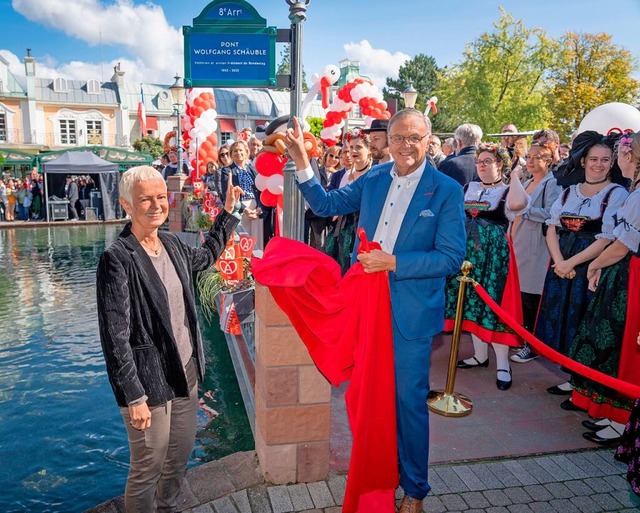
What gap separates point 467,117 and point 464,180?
87.0 feet

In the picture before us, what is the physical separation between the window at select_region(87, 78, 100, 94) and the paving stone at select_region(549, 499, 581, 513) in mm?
51846

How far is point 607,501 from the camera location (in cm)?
312

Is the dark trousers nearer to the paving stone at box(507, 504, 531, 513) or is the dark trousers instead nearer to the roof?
the paving stone at box(507, 504, 531, 513)

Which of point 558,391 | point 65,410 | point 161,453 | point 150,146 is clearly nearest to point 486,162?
point 558,391

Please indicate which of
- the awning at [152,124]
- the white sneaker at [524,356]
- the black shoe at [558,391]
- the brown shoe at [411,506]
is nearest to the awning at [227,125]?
the awning at [152,124]

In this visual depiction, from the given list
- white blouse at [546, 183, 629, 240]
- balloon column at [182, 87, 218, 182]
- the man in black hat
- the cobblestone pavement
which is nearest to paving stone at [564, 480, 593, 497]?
the cobblestone pavement

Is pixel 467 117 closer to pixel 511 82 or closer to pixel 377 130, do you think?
pixel 511 82

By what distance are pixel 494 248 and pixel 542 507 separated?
2199 mm

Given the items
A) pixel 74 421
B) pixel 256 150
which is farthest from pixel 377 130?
pixel 256 150

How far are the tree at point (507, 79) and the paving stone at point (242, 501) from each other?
27772 millimetres

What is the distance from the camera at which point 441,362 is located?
5297 mm

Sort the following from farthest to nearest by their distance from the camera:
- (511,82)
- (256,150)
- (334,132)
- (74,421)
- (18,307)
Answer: (511,82) < (334,132) < (256,150) < (18,307) < (74,421)

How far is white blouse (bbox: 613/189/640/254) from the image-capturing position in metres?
3.53

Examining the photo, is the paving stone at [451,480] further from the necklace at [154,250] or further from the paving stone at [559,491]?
the necklace at [154,250]
